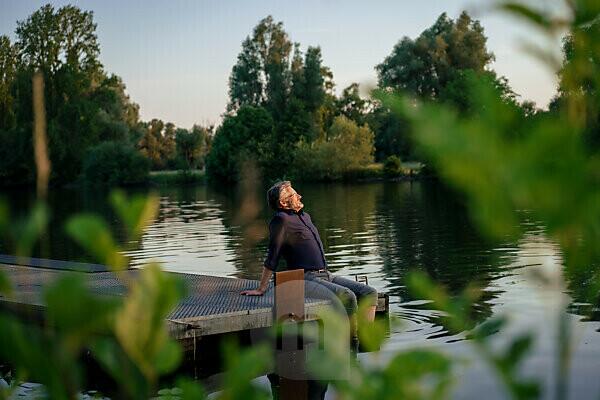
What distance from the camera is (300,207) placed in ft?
27.6

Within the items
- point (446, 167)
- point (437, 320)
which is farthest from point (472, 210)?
point (437, 320)

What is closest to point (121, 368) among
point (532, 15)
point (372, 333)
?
point (372, 333)

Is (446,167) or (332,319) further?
(332,319)

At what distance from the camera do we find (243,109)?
73.3m

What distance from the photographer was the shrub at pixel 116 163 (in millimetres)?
70562

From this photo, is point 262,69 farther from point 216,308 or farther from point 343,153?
point 216,308

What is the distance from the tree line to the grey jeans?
5374cm

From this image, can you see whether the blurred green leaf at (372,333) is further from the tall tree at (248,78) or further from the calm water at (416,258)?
the tall tree at (248,78)

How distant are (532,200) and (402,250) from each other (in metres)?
18.2

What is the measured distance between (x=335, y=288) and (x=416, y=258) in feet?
30.1

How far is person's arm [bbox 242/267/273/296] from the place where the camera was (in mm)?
8570

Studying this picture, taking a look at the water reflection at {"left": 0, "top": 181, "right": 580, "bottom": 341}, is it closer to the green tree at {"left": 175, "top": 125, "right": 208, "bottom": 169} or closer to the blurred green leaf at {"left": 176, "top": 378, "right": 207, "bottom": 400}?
the blurred green leaf at {"left": 176, "top": 378, "right": 207, "bottom": 400}

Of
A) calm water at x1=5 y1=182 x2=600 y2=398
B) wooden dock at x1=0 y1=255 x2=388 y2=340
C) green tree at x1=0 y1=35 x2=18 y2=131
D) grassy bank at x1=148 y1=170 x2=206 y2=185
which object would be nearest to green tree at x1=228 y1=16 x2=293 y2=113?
grassy bank at x1=148 y1=170 x2=206 y2=185

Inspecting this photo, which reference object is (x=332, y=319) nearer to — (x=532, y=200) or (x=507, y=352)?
(x=507, y=352)
